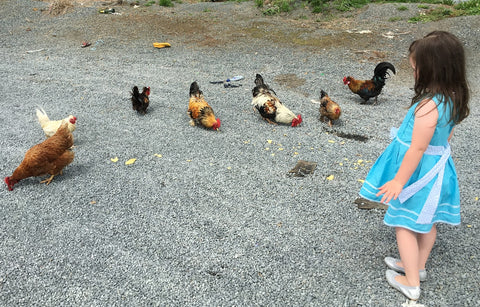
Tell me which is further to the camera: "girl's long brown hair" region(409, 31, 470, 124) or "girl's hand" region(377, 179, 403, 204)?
"girl's hand" region(377, 179, 403, 204)

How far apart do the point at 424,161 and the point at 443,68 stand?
2.03 ft

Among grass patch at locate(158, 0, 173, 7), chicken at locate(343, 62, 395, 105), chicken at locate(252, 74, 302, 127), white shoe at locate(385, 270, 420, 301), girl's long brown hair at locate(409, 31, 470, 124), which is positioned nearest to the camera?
girl's long brown hair at locate(409, 31, 470, 124)

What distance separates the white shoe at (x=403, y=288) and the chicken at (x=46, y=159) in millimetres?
3826

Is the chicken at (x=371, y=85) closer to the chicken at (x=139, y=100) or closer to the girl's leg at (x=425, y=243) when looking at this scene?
the chicken at (x=139, y=100)

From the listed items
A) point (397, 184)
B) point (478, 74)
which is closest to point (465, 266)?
point (397, 184)

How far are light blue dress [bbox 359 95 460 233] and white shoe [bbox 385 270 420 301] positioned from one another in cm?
54

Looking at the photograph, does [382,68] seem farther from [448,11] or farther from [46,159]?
[448,11]

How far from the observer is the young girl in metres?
2.02

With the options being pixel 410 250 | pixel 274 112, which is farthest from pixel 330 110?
pixel 410 250

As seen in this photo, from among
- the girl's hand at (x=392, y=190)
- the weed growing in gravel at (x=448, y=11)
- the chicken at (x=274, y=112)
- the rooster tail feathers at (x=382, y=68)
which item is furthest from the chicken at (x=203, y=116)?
the weed growing in gravel at (x=448, y=11)

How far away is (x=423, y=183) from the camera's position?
2.26 m

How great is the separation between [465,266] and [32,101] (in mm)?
7560

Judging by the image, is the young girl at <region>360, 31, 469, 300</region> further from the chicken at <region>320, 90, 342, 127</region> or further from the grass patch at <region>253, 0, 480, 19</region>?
the grass patch at <region>253, 0, 480, 19</region>

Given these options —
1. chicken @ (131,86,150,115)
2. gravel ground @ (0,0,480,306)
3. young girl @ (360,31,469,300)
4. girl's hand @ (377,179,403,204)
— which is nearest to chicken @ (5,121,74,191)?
gravel ground @ (0,0,480,306)
